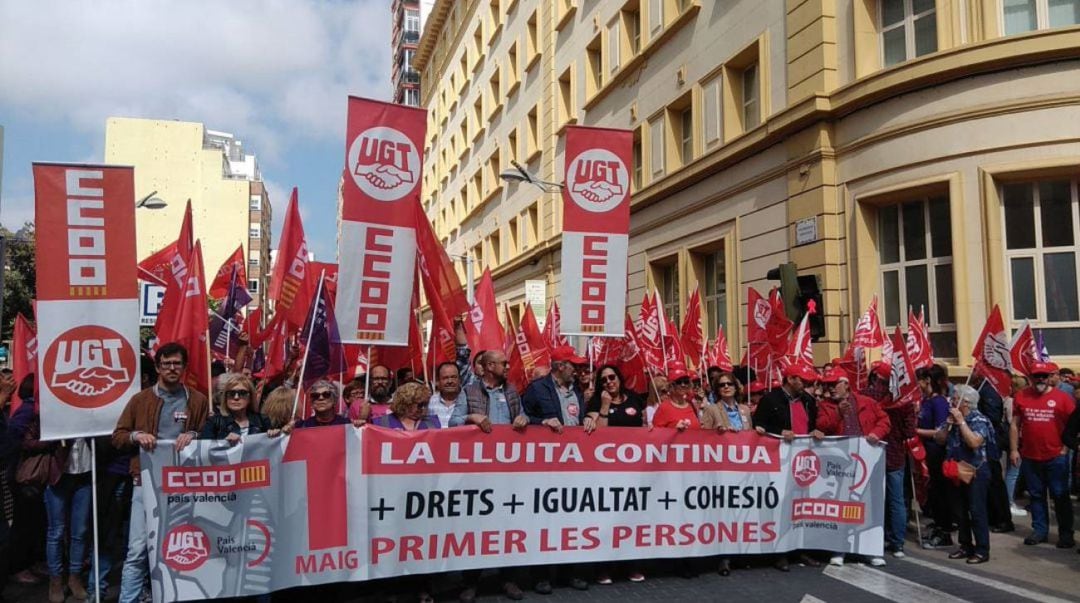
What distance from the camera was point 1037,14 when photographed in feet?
37.8

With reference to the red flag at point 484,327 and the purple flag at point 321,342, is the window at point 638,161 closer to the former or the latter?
the red flag at point 484,327

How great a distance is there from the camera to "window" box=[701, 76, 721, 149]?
55.9ft

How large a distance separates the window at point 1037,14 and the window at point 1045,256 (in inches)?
85.8

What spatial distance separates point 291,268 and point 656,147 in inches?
482

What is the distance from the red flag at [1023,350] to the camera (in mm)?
8766

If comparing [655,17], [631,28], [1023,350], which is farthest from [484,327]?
[631,28]

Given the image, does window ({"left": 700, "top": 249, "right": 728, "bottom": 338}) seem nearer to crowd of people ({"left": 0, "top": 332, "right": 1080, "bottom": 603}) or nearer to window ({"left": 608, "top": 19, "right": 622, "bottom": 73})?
window ({"left": 608, "top": 19, "right": 622, "bottom": 73})

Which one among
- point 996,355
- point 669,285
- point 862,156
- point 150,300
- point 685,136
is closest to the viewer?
point 996,355

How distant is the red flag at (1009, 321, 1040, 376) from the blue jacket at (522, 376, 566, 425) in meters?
5.27

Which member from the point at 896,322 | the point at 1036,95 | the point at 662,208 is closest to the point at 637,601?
the point at 896,322

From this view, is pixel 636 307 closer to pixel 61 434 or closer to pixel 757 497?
pixel 757 497

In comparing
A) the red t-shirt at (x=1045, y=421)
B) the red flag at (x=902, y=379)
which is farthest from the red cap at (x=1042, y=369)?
the red flag at (x=902, y=379)

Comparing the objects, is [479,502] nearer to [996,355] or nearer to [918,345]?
[996,355]

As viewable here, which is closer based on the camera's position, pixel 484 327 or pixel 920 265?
pixel 484 327
